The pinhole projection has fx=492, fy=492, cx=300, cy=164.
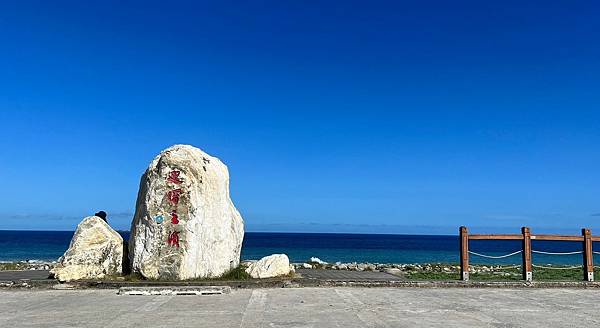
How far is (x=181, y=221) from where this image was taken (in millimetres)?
12211

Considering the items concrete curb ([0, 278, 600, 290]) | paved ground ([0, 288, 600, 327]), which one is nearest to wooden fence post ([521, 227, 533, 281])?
concrete curb ([0, 278, 600, 290])

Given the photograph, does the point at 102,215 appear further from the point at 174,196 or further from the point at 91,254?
the point at 174,196

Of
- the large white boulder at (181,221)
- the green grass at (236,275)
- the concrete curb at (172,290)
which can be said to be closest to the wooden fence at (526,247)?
the green grass at (236,275)

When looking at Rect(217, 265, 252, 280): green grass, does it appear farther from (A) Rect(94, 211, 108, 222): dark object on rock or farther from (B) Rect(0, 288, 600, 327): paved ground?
(A) Rect(94, 211, 108, 222): dark object on rock

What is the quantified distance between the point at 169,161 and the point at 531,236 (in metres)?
10.4

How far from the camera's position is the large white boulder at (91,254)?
12.3m

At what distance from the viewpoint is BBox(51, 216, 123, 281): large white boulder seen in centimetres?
1233

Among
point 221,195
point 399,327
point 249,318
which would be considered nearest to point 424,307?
point 399,327

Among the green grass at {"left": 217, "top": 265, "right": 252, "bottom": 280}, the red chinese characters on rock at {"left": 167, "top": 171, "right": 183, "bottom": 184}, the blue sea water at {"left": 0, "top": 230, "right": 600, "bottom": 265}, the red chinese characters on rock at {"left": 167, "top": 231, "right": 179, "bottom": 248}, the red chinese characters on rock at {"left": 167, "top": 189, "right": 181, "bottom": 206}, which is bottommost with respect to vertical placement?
the blue sea water at {"left": 0, "top": 230, "right": 600, "bottom": 265}

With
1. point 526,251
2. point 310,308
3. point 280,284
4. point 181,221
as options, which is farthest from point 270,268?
point 526,251

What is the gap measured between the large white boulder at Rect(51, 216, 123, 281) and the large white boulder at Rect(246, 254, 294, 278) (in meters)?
3.53

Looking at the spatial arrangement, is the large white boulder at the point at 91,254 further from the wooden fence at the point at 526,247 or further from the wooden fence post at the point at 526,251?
the wooden fence post at the point at 526,251

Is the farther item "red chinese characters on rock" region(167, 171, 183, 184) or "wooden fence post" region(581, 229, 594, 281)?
"wooden fence post" region(581, 229, 594, 281)

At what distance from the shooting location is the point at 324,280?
42.2 ft
